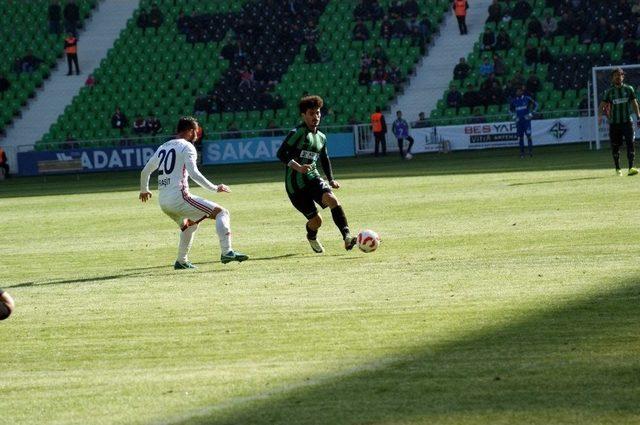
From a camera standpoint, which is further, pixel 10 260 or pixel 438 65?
pixel 438 65

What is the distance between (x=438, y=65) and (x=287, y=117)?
6.36 metres

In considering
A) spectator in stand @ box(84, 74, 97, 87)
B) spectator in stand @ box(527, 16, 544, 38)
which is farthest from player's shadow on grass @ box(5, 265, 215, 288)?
spectator in stand @ box(84, 74, 97, 87)

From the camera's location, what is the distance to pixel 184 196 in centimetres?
1506

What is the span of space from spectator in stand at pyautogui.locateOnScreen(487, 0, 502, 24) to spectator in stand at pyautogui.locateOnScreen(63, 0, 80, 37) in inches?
752

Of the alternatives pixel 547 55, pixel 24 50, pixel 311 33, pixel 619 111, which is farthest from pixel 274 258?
pixel 24 50

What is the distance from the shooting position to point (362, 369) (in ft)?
27.5

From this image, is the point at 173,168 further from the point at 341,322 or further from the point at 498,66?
the point at 498,66

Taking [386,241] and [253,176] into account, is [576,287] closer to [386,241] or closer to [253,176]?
[386,241]

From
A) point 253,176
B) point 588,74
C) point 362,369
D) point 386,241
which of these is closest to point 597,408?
point 362,369

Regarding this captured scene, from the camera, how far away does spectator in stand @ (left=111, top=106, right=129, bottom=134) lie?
Result: 4922 cm

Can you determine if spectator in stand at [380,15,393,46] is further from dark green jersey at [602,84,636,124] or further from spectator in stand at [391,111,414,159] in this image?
dark green jersey at [602,84,636,124]

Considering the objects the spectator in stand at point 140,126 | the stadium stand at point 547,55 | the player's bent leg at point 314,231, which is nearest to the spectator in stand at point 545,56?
the stadium stand at point 547,55

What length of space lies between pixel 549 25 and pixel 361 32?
304 inches

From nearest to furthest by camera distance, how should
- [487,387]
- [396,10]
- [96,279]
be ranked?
[487,387], [96,279], [396,10]
